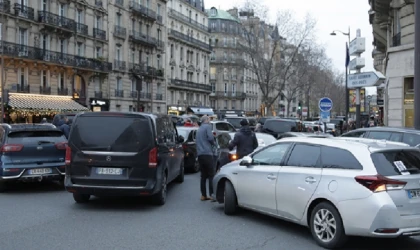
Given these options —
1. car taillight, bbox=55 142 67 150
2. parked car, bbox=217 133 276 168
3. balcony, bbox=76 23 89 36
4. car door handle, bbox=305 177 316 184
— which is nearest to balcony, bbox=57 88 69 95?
balcony, bbox=76 23 89 36

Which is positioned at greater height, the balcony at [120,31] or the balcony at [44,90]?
the balcony at [120,31]

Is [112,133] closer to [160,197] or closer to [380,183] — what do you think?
[160,197]

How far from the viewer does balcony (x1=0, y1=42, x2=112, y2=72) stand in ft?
125

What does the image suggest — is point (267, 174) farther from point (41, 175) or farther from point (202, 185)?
point (41, 175)

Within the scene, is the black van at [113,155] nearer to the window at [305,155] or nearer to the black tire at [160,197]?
the black tire at [160,197]

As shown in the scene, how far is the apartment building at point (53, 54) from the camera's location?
38.4 metres

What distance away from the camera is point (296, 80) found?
224ft

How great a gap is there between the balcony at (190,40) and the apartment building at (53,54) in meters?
18.4

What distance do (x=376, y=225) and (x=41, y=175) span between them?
811cm

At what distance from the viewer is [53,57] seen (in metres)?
43.1

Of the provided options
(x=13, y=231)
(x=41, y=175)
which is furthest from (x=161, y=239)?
(x=41, y=175)

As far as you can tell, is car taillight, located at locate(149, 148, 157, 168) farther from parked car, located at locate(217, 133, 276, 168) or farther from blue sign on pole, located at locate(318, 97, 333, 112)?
blue sign on pole, located at locate(318, 97, 333, 112)

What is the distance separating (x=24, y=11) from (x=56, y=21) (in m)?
3.96

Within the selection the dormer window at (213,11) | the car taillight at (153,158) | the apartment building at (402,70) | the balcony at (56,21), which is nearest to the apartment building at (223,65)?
the dormer window at (213,11)
